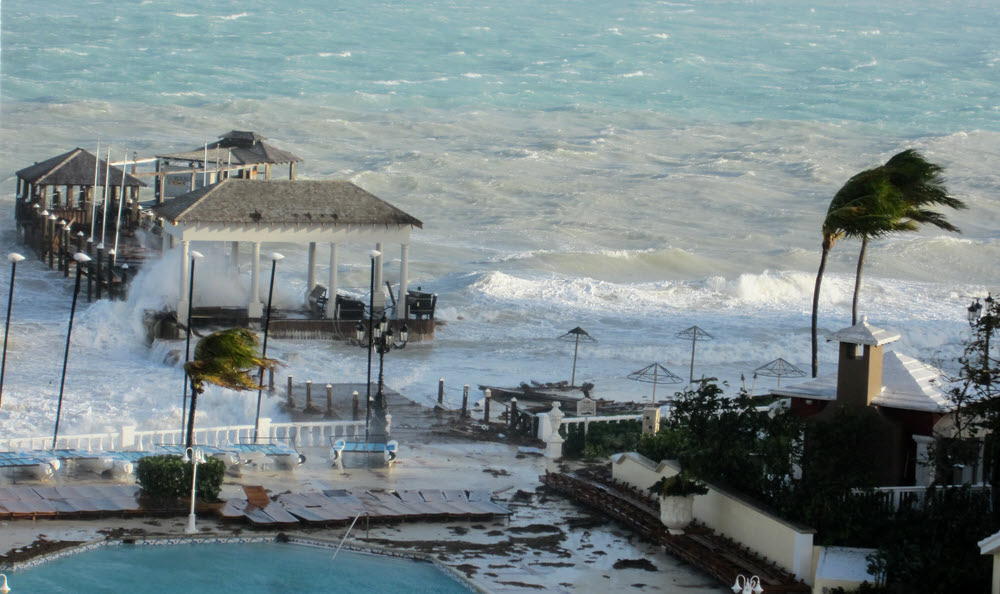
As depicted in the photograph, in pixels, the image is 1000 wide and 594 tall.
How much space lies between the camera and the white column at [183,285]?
32688 mm

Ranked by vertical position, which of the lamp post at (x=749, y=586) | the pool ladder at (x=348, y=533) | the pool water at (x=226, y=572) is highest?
the lamp post at (x=749, y=586)

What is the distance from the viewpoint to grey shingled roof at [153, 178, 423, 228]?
33312mm

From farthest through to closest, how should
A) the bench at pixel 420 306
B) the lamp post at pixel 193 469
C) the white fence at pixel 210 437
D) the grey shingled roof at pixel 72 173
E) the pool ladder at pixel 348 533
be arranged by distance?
the grey shingled roof at pixel 72 173, the bench at pixel 420 306, the white fence at pixel 210 437, the lamp post at pixel 193 469, the pool ladder at pixel 348 533

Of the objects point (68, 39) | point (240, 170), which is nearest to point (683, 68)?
point (68, 39)

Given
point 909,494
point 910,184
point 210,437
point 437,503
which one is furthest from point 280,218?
point 909,494

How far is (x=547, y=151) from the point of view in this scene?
91.4 metres

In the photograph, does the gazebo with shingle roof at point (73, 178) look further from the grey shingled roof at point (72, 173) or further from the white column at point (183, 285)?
the white column at point (183, 285)

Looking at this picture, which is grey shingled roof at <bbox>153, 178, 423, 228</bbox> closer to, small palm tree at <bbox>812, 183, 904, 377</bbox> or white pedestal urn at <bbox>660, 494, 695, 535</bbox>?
small palm tree at <bbox>812, 183, 904, 377</bbox>

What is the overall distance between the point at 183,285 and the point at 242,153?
15.5 meters

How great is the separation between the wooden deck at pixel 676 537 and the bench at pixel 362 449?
7.58ft

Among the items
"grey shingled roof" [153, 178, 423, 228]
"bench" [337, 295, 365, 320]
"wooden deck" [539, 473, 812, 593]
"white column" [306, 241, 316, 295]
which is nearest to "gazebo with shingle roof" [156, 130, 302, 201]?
"white column" [306, 241, 316, 295]

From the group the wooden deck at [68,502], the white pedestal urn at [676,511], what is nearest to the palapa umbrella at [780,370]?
the white pedestal urn at [676,511]

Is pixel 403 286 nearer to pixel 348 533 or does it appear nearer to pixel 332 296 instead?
pixel 332 296

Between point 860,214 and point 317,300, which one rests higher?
point 860,214
